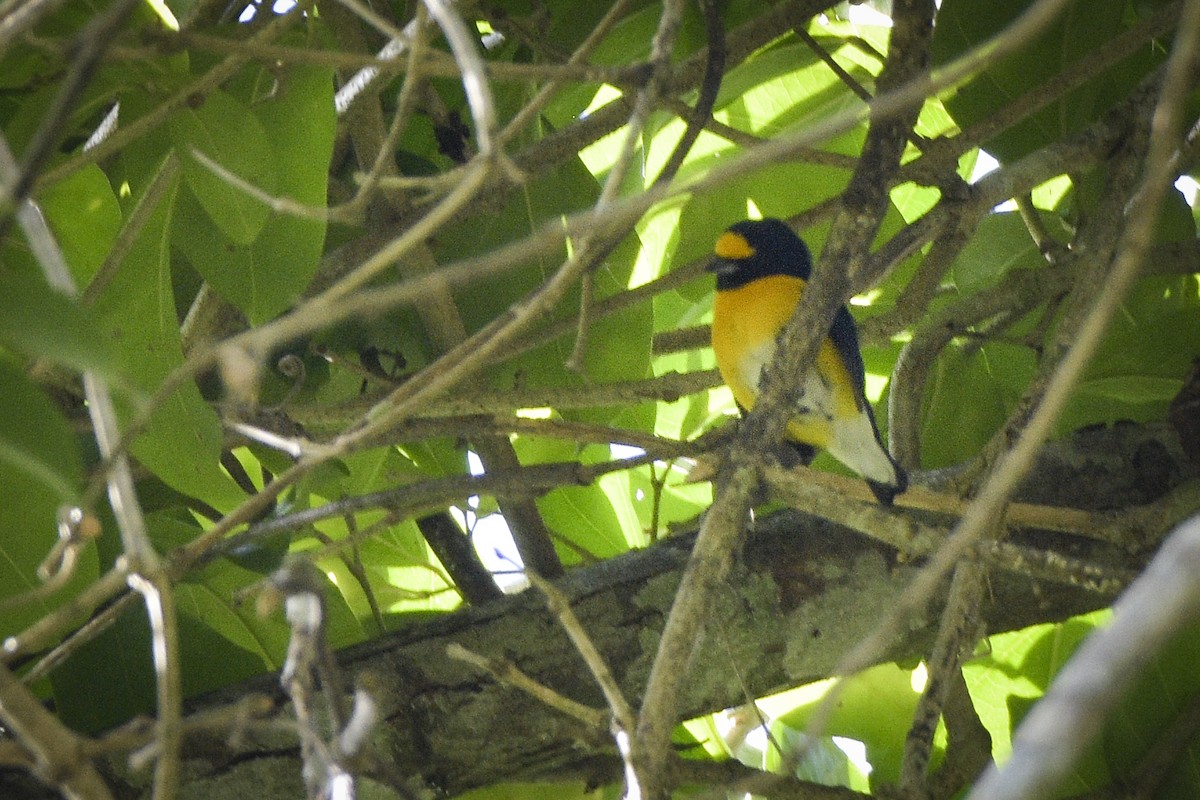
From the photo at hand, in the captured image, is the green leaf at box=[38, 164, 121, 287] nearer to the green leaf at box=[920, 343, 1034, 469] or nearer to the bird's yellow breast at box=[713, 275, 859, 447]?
the bird's yellow breast at box=[713, 275, 859, 447]

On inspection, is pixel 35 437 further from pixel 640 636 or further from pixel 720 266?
pixel 720 266

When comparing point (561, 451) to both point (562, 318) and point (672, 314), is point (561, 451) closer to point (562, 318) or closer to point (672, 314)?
point (562, 318)

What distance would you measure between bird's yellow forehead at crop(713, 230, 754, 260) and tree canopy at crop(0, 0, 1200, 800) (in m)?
0.04

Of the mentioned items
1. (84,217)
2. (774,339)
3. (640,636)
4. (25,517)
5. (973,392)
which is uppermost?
(84,217)

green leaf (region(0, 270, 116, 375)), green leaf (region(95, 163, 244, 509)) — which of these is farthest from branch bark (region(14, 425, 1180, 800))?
green leaf (region(0, 270, 116, 375))

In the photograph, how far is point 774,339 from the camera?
2.53 m

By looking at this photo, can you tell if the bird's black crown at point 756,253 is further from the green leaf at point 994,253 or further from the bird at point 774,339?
the green leaf at point 994,253

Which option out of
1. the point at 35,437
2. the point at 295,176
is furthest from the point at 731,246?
the point at 35,437

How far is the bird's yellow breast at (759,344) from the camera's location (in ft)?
8.66

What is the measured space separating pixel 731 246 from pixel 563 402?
0.64m

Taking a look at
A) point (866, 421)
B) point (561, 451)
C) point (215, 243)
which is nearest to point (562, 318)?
point (561, 451)

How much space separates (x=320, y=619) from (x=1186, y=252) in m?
1.91

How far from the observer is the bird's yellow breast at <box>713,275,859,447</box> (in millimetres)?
2641

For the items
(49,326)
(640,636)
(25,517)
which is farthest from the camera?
(640,636)
